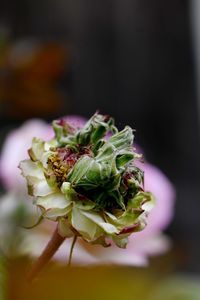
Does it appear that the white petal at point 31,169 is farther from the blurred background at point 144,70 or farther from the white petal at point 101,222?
the blurred background at point 144,70

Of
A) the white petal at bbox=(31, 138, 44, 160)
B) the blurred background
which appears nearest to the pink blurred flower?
the white petal at bbox=(31, 138, 44, 160)

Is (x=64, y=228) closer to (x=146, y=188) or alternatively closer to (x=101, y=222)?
(x=101, y=222)

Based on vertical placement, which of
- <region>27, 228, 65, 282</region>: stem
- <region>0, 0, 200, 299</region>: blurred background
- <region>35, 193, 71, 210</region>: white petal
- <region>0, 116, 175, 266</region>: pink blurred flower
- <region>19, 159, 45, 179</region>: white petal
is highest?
<region>19, 159, 45, 179</region>: white petal

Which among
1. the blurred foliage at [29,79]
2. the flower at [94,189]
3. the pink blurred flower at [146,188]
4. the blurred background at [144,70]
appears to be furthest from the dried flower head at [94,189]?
the blurred background at [144,70]

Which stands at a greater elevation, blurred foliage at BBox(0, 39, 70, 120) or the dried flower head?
the dried flower head

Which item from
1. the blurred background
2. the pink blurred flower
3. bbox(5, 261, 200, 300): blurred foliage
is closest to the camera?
bbox(5, 261, 200, 300): blurred foliage

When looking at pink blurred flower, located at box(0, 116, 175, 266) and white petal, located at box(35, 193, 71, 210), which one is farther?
pink blurred flower, located at box(0, 116, 175, 266)

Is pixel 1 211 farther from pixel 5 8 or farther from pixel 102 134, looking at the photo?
pixel 5 8

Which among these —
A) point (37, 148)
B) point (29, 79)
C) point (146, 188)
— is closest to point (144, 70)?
point (29, 79)

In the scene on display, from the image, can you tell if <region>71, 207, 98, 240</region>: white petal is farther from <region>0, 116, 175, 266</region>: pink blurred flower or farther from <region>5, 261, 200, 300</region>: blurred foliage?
<region>0, 116, 175, 266</region>: pink blurred flower
